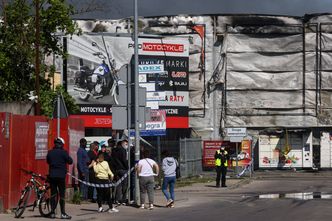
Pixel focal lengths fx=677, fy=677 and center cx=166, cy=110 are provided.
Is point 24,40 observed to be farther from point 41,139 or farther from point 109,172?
point 109,172

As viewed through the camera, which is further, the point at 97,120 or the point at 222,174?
the point at 97,120

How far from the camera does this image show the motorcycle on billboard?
42125 mm

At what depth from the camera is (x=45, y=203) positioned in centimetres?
1662

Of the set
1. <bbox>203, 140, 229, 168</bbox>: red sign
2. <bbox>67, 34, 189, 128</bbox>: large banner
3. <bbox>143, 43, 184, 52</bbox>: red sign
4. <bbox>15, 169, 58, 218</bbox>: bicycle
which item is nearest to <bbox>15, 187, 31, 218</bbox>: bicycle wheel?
<bbox>15, 169, 58, 218</bbox>: bicycle

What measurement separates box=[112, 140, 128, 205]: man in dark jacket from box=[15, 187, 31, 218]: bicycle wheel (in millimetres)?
4529

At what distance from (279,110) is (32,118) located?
29.0 metres

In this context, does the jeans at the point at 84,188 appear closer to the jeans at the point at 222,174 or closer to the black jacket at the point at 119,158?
the black jacket at the point at 119,158

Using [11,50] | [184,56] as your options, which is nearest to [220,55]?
[184,56]

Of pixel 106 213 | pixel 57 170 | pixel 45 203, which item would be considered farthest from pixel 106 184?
pixel 57 170

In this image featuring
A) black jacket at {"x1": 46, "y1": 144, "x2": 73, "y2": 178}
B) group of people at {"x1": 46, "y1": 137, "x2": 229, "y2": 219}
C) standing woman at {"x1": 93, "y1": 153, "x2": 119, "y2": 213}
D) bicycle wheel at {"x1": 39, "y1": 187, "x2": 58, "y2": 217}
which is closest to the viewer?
black jacket at {"x1": 46, "y1": 144, "x2": 73, "y2": 178}

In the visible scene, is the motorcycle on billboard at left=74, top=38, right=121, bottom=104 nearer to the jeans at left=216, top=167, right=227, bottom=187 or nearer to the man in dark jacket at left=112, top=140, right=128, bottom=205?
the jeans at left=216, top=167, right=227, bottom=187

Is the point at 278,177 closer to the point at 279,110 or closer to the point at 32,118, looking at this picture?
the point at 279,110

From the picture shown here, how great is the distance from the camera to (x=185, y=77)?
142 feet

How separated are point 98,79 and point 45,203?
86.2ft
